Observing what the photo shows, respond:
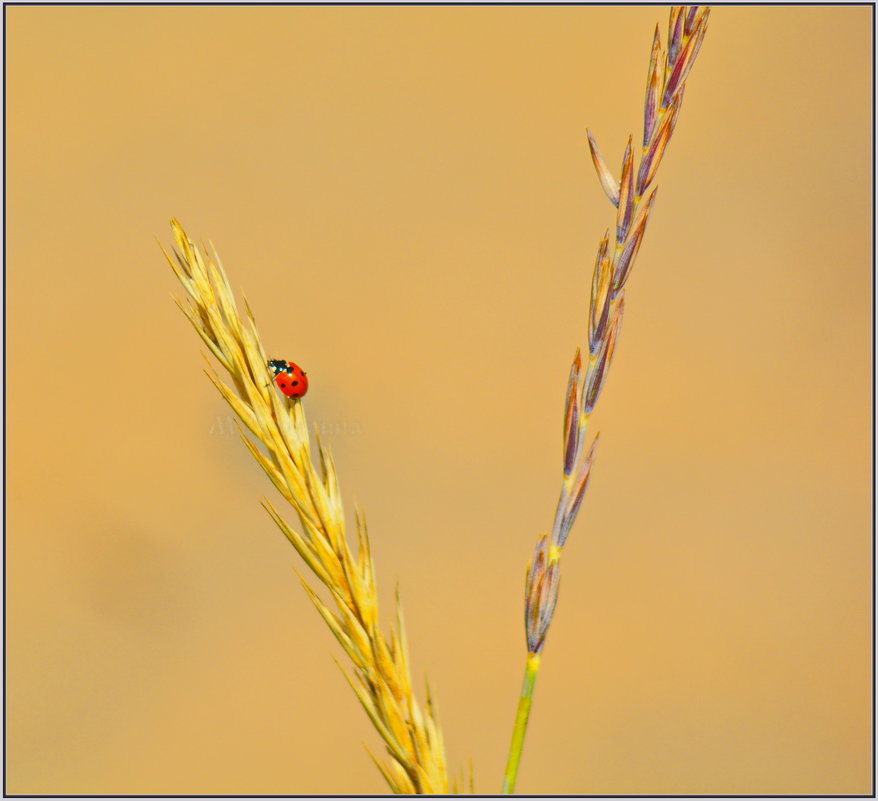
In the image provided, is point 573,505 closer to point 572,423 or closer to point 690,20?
point 572,423

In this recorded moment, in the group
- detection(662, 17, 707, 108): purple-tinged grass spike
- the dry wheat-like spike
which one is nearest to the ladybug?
the dry wheat-like spike

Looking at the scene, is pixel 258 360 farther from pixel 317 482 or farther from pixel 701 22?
pixel 701 22

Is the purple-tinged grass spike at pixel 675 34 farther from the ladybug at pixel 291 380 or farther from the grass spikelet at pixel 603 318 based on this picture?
the ladybug at pixel 291 380

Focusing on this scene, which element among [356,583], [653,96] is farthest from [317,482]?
[653,96]

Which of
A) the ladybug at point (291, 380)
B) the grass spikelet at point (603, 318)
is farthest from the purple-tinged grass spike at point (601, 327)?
the ladybug at point (291, 380)

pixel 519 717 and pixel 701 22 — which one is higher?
pixel 701 22

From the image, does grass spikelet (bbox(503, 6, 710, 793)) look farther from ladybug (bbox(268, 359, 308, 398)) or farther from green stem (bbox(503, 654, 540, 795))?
ladybug (bbox(268, 359, 308, 398))
